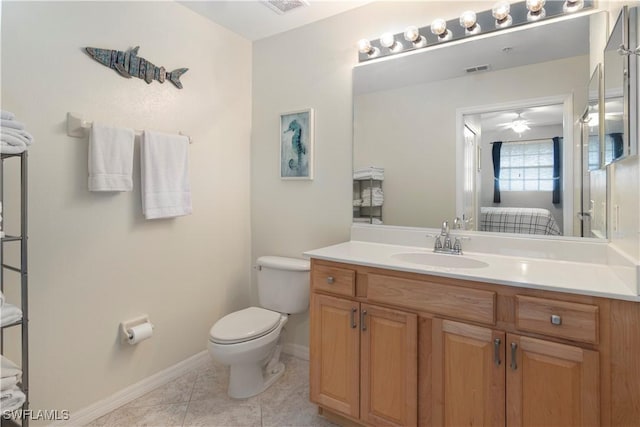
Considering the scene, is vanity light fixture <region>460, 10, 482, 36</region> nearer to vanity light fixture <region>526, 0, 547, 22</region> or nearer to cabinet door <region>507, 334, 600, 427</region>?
vanity light fixture <region>526, 0, 547, 22</region>

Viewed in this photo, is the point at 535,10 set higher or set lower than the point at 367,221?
higher

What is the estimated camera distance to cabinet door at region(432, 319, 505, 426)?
1.37 meters

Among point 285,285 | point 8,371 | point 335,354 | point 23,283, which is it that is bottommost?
point 335,354

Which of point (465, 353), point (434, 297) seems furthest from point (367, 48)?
point (465, 353)

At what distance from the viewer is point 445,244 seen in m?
1.94

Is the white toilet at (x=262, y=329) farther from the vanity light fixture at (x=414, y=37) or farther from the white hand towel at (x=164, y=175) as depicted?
the vanity light fixture at (x=414, y=37)

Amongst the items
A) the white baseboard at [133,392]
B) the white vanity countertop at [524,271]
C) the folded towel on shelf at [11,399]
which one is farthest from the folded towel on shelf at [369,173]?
the folded towel on shelf at [11,399]

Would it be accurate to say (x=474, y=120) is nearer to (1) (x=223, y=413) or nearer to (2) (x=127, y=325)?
(1) (x=223, y=413)

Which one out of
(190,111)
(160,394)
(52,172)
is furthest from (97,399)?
(190,111)

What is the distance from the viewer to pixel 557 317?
4.08ft

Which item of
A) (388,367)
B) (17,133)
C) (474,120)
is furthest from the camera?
(474,120)

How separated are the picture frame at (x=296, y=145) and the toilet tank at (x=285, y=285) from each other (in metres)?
0.63

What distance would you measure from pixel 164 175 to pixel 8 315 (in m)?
1.01

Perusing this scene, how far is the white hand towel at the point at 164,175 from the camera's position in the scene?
2018mm
